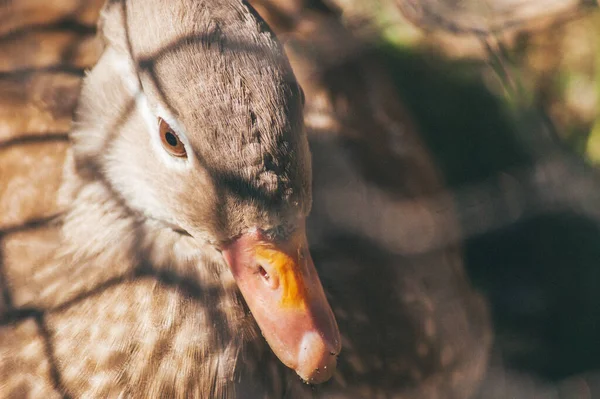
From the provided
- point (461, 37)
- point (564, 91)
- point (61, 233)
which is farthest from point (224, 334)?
point (564, 91)

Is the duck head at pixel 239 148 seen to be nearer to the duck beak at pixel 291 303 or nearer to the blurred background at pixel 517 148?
the duck beak at pixel 291 303

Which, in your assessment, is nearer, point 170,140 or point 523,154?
point 170,140

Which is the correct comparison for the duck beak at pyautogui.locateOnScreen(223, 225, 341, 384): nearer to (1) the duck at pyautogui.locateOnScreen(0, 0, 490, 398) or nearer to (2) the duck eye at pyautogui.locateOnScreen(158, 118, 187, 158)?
(1) the duck at pyautogui.locateOnScreen(0, 0, 490, 398)

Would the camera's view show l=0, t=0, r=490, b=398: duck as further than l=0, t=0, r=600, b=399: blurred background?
No

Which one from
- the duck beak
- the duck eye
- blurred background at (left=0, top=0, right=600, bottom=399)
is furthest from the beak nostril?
blurred background at (left=0, top=0, right=600, bottom=399)

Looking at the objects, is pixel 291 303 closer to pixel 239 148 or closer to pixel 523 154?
pixel 239 148

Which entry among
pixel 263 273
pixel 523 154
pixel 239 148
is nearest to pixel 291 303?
pixel 263 273

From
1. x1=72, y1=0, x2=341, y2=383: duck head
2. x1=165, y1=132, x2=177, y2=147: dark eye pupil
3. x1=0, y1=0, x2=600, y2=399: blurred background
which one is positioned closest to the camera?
x1=72, y1=0, x2=341, y2=383: duck head
